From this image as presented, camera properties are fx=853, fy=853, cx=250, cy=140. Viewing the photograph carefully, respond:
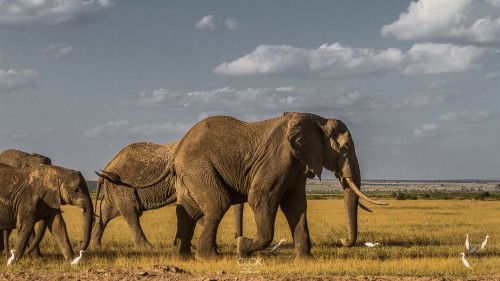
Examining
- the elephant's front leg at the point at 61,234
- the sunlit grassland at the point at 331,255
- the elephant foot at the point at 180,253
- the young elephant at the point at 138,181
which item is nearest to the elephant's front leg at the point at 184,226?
the elephant foot at the point at 180,253

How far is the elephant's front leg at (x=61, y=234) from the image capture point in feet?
61.8

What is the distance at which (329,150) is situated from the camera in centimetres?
1789

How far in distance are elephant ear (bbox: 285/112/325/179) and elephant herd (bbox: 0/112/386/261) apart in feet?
0.07

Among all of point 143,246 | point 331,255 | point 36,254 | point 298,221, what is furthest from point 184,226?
point 36,254

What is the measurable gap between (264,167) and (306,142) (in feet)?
3.28

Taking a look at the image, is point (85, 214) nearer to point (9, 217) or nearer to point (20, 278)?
point (9, 217)

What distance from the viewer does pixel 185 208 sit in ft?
60.9

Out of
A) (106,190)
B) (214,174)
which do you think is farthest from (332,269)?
(106,190)

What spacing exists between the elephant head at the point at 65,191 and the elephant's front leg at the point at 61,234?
39cm

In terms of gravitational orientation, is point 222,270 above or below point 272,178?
below

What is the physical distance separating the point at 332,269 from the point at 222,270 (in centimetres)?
204

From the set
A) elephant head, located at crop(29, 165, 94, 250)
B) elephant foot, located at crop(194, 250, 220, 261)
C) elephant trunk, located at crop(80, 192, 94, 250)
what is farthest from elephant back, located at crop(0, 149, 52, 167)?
elephant foot, located at crop(194, 250, 220, 261)

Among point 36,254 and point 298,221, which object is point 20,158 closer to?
point 36,254

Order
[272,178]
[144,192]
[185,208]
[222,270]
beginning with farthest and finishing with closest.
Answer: [144,192]
[185,208]
[272,178]
[222,270]
